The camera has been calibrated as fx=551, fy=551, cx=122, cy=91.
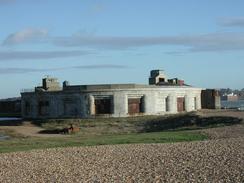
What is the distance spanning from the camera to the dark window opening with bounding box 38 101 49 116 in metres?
66.9

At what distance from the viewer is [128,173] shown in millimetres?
24172

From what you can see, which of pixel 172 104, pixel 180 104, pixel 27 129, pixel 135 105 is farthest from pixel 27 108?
pixel 180 104

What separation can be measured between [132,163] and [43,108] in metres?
41.3

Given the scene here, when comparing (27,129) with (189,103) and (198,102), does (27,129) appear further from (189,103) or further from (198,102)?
(198,102)

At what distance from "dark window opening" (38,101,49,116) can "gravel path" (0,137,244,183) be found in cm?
3137

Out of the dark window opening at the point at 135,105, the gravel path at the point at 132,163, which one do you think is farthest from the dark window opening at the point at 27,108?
the gravel path at the point at 132,163

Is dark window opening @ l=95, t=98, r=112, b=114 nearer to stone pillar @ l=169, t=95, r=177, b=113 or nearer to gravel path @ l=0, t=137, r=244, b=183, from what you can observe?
stone pillar @ l=169, t=95, r=177, b=113

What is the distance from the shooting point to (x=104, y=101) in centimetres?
6344

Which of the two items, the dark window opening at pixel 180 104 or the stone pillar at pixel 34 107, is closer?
the stone pillar at pixel 34 107

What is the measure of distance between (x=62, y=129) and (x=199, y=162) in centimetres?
3168

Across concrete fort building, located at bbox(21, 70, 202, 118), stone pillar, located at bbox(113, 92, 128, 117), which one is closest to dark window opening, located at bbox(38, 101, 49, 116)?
concrete fort building, located at bbox(21, 70, 202, 118)

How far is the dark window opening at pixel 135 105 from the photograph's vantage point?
211 feet

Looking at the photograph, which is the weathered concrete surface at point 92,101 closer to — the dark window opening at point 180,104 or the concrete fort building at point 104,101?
the concrete fort building at point 104,101

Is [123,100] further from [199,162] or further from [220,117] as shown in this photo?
[199,162]
